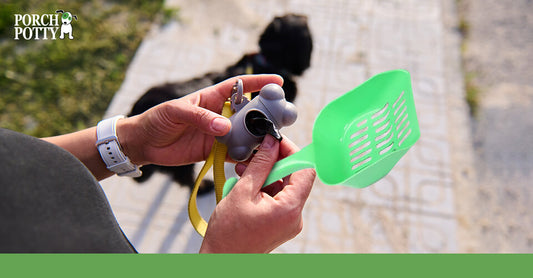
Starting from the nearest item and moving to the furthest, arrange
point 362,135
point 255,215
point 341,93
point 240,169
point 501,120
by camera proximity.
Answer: point 255,215 < point 362,135 < point 240,169 < point 501,120 < point 341,93

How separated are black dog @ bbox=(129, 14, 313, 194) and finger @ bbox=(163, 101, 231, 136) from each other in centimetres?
72

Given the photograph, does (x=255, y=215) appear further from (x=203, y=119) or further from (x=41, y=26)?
(x=41, y=26)

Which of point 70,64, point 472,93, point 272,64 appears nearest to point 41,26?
point 70,64

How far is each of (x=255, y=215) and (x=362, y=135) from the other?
393 millimetres

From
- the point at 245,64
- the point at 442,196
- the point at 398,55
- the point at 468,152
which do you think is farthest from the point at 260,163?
the point at 398,55

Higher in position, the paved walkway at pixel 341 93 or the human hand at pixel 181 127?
the human hand at pixel 181 127

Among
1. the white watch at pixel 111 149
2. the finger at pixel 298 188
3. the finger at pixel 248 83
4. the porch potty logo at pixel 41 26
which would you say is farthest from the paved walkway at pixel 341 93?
the finger at pixel 298 188

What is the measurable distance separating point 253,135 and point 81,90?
Result: 163 cm

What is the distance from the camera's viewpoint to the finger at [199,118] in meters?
1.17

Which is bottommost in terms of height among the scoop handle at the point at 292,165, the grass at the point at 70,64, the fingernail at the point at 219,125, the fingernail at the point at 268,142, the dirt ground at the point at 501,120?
the dirt ground at the point at 501,120

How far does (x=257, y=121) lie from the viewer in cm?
118

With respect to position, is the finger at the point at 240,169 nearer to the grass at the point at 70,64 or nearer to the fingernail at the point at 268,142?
the fingernail at the point at 268,142

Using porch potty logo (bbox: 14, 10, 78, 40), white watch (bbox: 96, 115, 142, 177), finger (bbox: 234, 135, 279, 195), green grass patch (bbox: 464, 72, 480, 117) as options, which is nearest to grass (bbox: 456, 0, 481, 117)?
green grass patch (bbox: 464, 72, 480, 117)

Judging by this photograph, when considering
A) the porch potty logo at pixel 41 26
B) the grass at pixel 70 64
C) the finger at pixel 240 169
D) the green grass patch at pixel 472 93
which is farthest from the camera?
the porch potty logo at pixel 41 26
